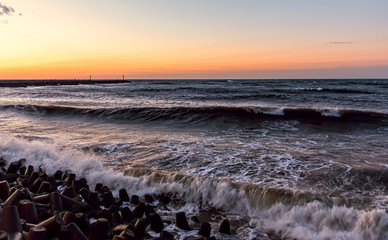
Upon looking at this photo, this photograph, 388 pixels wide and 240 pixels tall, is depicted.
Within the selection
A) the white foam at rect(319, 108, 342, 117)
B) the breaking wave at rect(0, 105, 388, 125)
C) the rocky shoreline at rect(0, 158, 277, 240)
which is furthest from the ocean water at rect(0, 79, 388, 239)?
the white foam at rect(319, 108, 342, 117)

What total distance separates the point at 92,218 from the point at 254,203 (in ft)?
9.30

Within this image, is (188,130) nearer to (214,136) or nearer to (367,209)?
(214,136)

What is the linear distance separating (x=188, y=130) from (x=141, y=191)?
7.53m

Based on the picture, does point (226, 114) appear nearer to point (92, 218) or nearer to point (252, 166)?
point (252, 166)

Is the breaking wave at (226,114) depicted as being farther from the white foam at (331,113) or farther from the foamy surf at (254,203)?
the foamy surf at (254,203)

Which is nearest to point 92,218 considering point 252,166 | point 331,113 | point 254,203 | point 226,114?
point 254,203

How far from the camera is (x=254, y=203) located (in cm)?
549

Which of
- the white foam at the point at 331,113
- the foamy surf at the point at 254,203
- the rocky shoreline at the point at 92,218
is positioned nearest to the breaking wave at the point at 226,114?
the white foam at the point at 331,113

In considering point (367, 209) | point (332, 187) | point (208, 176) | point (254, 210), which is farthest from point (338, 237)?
point (208, 176)

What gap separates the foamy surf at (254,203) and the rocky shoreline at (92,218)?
238 mm

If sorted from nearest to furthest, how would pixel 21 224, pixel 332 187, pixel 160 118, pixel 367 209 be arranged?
1. pixel 21 224
2. pixel 367 209
3. pixel 332 187
4. pixel 160 118

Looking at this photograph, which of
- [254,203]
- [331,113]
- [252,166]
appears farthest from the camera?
[331,113]

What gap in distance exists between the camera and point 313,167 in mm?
7355

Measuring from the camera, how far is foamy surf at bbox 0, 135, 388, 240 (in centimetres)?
452
